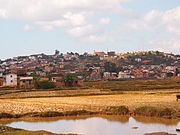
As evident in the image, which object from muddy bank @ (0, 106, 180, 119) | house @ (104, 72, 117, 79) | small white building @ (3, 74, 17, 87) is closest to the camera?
muddy bank @ (0, 106, 180, 119)

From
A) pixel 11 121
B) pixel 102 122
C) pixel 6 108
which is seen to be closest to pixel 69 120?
pixel 102 122

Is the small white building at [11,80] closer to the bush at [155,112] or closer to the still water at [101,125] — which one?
the still water at [101,125]

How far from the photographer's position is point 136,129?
24.4 m

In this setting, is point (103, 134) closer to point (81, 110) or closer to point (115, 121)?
point (115, 121)

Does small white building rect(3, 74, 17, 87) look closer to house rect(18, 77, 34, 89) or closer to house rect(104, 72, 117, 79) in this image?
house rect(18, 77, 34, 89)

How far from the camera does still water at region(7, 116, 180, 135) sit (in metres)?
24.0

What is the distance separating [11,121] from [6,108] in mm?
7171

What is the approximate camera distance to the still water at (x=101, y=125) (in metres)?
24.0

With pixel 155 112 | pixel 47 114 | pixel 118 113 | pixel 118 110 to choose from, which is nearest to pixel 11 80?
pixel 47 114

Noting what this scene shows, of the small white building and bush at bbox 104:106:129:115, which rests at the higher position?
the small white building

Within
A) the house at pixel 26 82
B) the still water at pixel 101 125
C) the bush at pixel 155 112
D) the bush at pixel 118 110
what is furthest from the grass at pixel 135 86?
the still water at pixel 101 125

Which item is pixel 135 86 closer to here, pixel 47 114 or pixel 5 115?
pixel 47 114

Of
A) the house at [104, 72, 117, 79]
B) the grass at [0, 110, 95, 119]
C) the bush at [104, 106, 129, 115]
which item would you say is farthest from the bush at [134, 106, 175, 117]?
the house at [104, 72, 117, 79]

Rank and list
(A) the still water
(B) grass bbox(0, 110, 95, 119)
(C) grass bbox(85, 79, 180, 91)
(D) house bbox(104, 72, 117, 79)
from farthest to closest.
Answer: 1. (D) house bbox(104, 72, 117, 79)
2. (C) grass bbox(85, 79, 180, 91)
3. (B) grass bbox(0, 110, 95, 119)
4. (A) the still water
